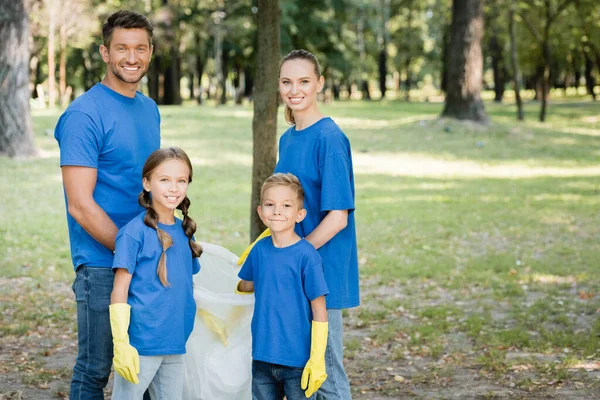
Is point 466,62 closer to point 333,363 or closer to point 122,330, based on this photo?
point 333,363

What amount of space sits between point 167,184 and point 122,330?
619 millimetres

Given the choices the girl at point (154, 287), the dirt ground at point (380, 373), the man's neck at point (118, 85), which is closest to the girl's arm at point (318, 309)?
the girl at point (154, 287)

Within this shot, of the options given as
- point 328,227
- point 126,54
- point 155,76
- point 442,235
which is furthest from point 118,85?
point 155,76

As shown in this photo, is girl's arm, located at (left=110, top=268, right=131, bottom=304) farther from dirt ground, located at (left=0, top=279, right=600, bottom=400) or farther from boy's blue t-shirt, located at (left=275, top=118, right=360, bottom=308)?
dirt ground, located at (left=0, top=279, right=600, bottom=400)

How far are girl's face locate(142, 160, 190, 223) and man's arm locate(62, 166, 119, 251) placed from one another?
216 millimetres

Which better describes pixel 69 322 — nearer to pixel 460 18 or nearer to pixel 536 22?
pixel 460 18

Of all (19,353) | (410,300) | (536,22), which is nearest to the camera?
(19,353)

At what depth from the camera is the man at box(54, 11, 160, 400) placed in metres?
3.31

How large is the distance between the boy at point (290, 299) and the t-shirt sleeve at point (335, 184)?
4.2 inches

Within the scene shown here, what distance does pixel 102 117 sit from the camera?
→ 3377mm

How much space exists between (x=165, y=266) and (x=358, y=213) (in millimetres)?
8364

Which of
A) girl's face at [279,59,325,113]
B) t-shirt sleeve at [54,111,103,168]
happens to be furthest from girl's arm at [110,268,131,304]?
girl's face at [279,59,325,113]

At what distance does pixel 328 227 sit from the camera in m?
3.40

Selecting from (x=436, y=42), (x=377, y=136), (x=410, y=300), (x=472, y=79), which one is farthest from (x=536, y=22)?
(x=410, y=300)
